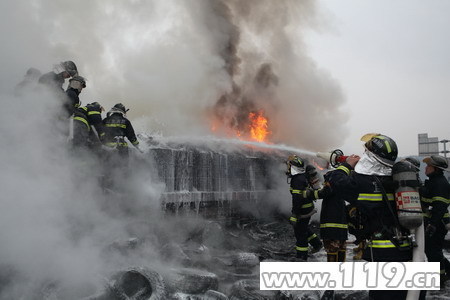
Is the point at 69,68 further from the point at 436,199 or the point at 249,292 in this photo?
the point at 436,199

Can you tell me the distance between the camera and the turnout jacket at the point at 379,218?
300cm

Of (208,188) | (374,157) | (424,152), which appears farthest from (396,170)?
(424,152)

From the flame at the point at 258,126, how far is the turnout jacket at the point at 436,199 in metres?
10.5

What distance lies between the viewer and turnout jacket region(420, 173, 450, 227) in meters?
5.12

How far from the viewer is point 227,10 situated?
50.7ft

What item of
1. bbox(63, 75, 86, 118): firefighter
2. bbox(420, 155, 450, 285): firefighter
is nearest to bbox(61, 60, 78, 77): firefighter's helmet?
bbox(63, 75, 86, 118): firefighter

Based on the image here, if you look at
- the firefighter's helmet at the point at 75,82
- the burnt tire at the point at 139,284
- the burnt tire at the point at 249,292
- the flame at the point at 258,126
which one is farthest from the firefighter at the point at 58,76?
the flame at the point at 258,126

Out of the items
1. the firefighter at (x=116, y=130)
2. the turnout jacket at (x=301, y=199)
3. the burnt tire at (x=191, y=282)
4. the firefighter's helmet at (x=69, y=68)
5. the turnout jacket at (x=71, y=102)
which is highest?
the firefighter's helmet at (x=69, y=68)

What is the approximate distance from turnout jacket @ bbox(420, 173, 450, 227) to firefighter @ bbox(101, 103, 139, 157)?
4922 mm

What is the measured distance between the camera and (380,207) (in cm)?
312

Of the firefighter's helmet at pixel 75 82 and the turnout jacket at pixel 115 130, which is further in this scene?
the turnout jacket at pixel 115 130

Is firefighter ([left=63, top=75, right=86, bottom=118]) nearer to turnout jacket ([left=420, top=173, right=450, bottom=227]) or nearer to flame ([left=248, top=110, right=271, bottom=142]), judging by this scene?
turnout jacket ([left=420, top=173, right=450, bottom=227])

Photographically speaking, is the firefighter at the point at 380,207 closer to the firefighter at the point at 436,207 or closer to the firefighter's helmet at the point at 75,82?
the firefighter at the point at 436,207

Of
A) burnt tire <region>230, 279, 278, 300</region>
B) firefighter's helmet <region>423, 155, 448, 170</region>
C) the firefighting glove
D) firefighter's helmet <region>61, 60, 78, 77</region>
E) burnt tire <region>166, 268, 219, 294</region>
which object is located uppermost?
firefighter's helmet <region>61, 60, 78, 77</region>
